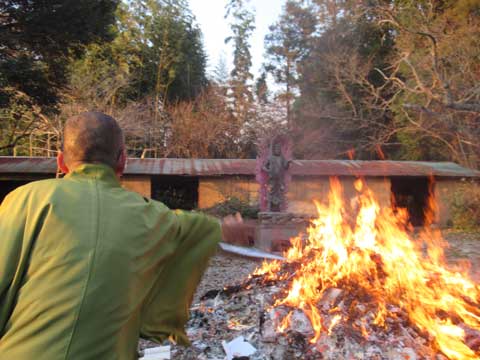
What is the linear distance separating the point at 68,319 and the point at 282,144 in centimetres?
1115

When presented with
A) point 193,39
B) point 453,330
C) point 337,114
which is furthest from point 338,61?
point 453,330

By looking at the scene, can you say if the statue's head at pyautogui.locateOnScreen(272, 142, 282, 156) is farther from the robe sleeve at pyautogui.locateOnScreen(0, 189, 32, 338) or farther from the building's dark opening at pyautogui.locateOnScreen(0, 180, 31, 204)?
the robe sleeve at pyautogui.locateOnScreen(0, 189, 32, 338)

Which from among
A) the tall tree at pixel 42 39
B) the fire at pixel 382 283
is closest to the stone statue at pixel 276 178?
the fire at pixel 382 283

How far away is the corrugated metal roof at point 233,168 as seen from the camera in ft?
50.0

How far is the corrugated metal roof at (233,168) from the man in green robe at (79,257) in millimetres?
13638

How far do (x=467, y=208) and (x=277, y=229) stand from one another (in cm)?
956

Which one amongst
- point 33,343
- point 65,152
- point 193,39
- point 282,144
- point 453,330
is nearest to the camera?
point 33,343

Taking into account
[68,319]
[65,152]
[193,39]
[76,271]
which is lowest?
[68,319]

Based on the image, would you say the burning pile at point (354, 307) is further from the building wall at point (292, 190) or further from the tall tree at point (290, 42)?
the tall tree at point (290, 42)

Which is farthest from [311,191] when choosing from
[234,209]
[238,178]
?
[234,209]

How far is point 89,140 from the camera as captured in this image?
1.69 m

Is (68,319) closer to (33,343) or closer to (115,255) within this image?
(33,343)

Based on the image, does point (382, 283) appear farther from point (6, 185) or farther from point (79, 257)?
point (6, 185)

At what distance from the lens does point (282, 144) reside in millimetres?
12289
